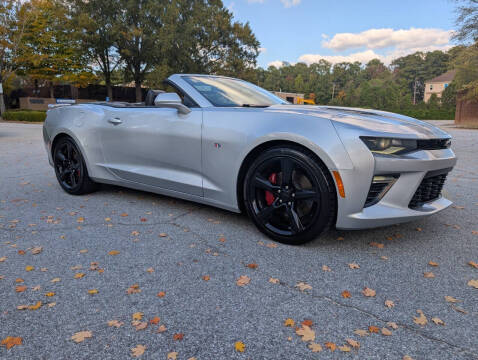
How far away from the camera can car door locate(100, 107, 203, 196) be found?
139 inches

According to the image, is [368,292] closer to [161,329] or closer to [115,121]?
[161,329]

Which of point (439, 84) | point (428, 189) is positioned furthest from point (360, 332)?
point (439, 84)

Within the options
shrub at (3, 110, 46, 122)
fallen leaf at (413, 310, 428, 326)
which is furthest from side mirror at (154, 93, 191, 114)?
shrub at (3, 110, 46, 122)

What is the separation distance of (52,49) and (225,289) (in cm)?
3658

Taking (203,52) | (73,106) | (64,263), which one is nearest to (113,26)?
(203,52)

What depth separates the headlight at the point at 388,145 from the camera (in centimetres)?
271

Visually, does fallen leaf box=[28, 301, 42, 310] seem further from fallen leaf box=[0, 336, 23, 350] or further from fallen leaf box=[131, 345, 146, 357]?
fallen leaf box=[131, 345, 146, 357]

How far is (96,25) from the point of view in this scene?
33344 mm

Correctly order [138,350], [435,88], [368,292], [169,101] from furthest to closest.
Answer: [435,88] < [169,101] < [368,292] < [138,350]

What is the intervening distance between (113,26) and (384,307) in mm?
36942

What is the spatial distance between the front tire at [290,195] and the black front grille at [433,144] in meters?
0.77

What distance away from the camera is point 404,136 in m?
2.79

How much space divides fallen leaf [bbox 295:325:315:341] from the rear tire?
11.7 ft

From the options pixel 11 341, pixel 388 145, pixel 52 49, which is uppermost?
pixel 52 49
